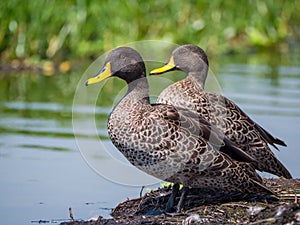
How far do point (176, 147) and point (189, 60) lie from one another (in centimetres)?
192

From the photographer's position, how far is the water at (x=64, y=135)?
7109 mm

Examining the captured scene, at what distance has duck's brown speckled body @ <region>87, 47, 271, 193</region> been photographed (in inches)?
242

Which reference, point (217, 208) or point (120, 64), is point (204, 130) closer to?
point (217, 208)

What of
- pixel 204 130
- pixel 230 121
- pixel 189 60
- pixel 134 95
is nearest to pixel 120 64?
pixel 134 95

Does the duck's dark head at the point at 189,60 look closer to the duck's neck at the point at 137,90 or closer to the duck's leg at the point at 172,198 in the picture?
Result: the duck's neck at the point at 137,90

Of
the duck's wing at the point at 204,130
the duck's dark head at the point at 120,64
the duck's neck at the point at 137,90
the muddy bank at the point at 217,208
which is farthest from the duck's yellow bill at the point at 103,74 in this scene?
the muddy bank at the point at 217,208

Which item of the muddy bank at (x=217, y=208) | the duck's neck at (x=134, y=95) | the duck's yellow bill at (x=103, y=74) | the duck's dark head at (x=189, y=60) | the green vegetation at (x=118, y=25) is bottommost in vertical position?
the muddy bank at (x=217, y=208)

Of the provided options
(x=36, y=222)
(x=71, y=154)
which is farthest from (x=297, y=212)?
(x=71, y=154)

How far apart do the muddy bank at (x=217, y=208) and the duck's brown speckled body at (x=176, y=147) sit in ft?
0.54

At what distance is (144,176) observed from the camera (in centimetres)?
793

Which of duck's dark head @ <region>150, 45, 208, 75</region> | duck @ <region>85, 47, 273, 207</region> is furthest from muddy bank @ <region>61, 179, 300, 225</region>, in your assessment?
duck's dark head @ <region>150, 45, 208, 75</region>

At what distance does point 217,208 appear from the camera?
248 inches

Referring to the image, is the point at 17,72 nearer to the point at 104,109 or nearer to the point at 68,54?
the point at 68,54

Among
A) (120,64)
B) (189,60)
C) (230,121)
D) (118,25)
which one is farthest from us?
(118,25)
